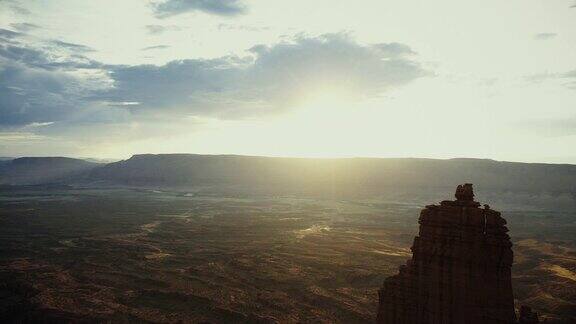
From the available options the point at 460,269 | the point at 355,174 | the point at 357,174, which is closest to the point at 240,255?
the point at 460,269

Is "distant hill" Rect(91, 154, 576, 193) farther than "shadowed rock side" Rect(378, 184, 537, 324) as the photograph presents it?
Yes

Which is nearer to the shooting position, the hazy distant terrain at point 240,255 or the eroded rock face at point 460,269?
the eroded rock face at point 460,269

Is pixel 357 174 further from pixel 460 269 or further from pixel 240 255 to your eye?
pixel 460 269

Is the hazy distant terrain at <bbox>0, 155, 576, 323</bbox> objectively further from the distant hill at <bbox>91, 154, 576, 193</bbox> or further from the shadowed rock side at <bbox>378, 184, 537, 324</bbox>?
the shadowed rock side at <bbox>378, 184, 537, 324</bbox>

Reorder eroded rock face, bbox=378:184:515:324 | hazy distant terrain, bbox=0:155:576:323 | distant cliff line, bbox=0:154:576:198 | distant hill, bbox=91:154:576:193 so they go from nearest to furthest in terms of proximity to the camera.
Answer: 1. eroded rock face, bbox=378:184:515:324
2. hazy distant terrain, bbox=0:155:576:323
3. distant cliff line, bbox=0:154:576:198
4. distant hill, bbox=91:154:576:193

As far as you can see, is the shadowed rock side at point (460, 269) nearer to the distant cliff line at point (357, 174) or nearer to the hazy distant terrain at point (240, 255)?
the hazy distant terrain at point (240, 255)

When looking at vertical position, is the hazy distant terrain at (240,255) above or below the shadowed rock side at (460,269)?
below

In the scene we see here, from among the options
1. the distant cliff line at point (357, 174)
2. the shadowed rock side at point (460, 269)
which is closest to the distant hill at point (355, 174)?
the distant cliff line at point (357, 174)

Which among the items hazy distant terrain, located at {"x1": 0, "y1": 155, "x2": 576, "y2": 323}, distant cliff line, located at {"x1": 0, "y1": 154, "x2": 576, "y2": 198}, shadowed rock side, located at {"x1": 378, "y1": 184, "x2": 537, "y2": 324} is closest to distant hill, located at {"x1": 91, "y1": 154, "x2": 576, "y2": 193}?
distant cliff line, located at {"x1": 0, "y1": 154, "x2": 576, "y2": 198}

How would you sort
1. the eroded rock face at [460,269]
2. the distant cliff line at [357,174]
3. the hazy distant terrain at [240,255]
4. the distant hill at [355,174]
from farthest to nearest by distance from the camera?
the distant hill at [355,174] → the distant cliff line at [357,174] → the hazy distant terrain at [240,255] → the eroded rock face at [460,269]
